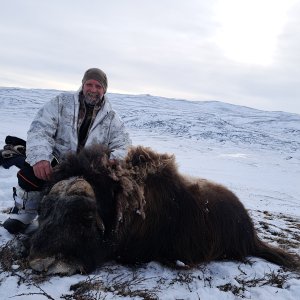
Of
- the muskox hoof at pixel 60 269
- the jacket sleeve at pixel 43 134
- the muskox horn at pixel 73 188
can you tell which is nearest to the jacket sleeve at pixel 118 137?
the jacket sleeve at pixel 43 134

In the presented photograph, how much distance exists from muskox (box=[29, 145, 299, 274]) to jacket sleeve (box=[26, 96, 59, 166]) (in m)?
0.34

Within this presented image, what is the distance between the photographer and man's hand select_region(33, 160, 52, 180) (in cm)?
289

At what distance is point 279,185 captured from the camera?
51.5 ft

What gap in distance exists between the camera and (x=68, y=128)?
10.8 ft

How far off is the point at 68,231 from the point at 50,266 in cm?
20

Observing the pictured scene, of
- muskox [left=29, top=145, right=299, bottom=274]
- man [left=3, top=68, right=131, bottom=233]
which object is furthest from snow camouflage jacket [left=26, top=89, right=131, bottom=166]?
muskox [left=29, top=145, right=299, bottom=274]

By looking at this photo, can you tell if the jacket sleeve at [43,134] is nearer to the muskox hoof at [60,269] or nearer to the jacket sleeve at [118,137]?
the jacket sleeve at [118,137]

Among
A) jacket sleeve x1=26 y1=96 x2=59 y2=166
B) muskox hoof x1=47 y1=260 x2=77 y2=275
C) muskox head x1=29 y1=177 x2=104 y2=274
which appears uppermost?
jacket sleeve x1=26 y1=96 x2=59 y2=166

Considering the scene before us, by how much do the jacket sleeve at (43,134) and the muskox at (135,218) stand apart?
343 millimetres

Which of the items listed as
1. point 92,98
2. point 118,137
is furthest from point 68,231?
point 92,98

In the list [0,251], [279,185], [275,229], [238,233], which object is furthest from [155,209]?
[279,185]

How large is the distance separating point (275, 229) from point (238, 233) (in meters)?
1.55

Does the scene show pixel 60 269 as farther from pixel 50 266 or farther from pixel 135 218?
pixel 135 218

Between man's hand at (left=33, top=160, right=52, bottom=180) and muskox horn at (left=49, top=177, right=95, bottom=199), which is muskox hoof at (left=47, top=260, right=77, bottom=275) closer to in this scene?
muskox horn at (left=49, top=177, right=95, bottom=199)
